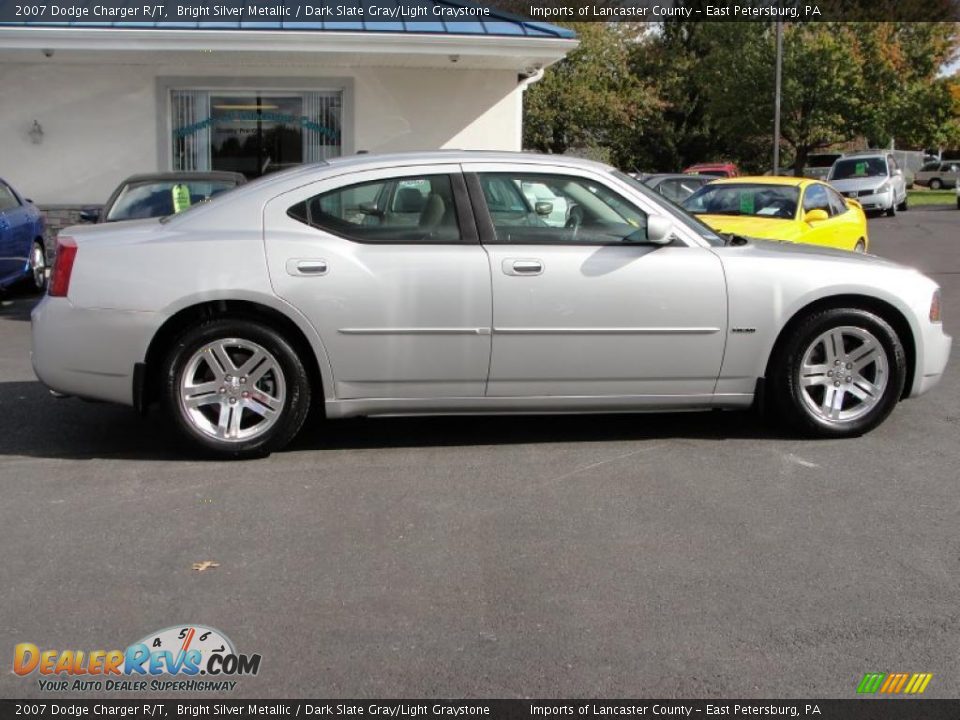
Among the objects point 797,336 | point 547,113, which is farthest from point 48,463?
point 547,113

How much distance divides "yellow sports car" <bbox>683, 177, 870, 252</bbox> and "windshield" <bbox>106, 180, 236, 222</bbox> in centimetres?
512

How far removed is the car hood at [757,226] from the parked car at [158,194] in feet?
15.7

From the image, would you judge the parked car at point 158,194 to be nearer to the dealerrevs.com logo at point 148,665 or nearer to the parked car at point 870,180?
the dealerrevs.com logo at point 148,665

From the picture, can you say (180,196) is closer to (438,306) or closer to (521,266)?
(438,306)

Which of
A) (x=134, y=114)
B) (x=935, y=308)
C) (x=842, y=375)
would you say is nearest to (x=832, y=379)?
(x=842, y=375)

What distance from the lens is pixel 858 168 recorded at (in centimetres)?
3247

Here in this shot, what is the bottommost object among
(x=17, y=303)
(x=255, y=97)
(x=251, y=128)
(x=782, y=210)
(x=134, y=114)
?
(x=17, y=303)

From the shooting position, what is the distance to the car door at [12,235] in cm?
1139

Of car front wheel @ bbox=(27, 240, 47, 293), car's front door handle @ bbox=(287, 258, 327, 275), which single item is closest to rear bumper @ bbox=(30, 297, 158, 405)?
car's front door handle @ bbox=(287, 258, 327, 275)

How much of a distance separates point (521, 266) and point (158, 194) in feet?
18.9

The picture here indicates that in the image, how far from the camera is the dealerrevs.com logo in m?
3.38

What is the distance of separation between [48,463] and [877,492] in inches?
164

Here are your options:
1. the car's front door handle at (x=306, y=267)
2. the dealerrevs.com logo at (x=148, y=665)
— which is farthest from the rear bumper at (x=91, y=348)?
the dealerrevs.com logo at (x=148, y=665)

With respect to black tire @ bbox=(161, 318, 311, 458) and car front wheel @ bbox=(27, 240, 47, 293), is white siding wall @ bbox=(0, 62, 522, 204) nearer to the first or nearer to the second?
car front wheel @ bbox=(27, 240, 47, 293)
